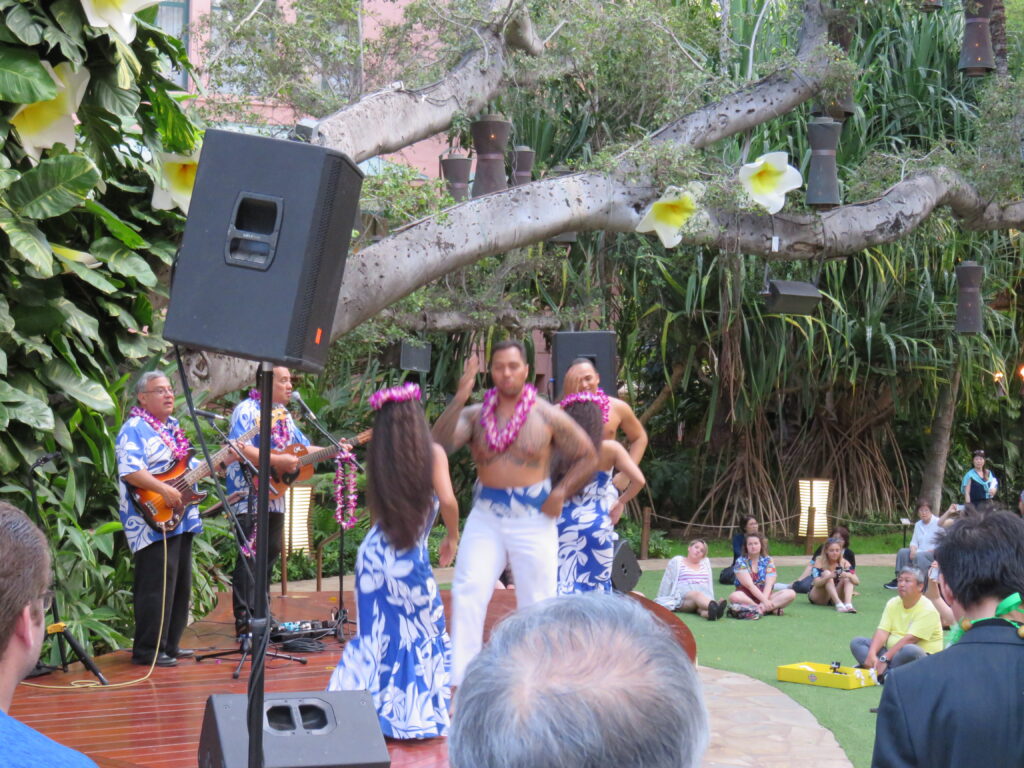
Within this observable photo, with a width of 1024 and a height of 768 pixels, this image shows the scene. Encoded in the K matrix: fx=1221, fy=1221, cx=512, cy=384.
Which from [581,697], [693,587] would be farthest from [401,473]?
[693,587]

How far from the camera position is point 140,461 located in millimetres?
5754

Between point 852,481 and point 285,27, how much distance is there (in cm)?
981

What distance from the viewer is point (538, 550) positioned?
521 cm

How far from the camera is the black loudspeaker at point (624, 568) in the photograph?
8414 millimetres

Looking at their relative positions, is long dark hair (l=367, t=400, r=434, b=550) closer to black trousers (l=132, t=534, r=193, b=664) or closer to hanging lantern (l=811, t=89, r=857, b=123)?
black trousers (l=132, t=534, r=193, b=664)

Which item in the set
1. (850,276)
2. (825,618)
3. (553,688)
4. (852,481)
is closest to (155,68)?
(553,688)

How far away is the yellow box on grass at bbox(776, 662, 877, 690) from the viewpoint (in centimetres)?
710

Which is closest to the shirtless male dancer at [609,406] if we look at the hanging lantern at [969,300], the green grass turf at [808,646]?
the green grass turf at [808,646]

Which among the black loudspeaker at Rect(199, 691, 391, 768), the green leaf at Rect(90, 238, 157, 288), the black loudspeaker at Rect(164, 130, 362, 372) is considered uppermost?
the green leaf at Rect(90, 238, 157, 288)

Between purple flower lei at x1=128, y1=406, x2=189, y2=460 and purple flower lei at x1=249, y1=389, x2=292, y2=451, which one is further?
purple flower lei at x1=249, y1=389, x2=292, y2=451

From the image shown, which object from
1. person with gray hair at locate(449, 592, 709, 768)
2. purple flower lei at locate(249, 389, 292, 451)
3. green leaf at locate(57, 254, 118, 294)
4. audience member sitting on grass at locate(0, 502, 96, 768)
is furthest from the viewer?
purple flower lei at locate(249, 389, 292, 451)

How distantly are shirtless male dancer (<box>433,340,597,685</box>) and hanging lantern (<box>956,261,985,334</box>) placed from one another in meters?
6.77

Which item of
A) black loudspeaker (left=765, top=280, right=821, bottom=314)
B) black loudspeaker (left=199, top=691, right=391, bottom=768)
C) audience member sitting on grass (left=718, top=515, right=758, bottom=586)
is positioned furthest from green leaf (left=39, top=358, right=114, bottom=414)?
audience member sitting on grass (left=718, top=515, right=758, bottom=586)

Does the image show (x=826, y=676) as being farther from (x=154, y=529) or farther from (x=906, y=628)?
(x=154, y=529)
